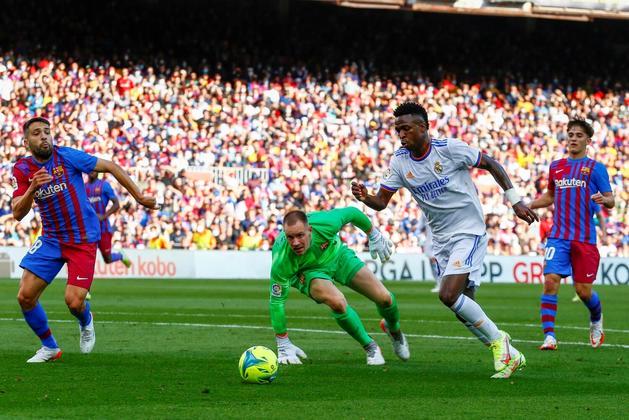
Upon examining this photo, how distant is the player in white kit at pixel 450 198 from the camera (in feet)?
32.9

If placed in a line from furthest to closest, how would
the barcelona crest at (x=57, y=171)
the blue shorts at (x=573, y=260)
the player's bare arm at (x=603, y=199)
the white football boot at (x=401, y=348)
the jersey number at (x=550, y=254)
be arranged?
the jersey number at (x=550, y=254)
the blue shorts at (x=573, y=260)
the player's bare arm at (x=603, y=199)
the white football boot at (x=401, y=348)
the barcelona crest at (x=57, y=171)

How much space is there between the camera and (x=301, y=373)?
10156 millimetres

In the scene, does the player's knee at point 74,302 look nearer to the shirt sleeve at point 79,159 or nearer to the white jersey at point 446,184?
the shirt sleeve at point 79,159

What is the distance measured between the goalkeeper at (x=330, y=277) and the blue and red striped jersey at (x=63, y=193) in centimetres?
191

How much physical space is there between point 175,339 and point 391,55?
3257 cm

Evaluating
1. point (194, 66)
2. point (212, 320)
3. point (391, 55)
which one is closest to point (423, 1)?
point (391, 55)

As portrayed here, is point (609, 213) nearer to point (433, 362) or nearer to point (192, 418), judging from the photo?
point (433, 362)

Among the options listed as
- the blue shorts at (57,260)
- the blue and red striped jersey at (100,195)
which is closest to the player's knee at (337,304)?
the blue shorts at (57,260)

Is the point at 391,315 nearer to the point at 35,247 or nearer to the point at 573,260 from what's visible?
the point at 573,260

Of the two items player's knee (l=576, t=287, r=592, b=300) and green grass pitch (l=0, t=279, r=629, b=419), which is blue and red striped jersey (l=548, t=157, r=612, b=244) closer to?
player's knee (l=576, t=287, r=592, b=300)

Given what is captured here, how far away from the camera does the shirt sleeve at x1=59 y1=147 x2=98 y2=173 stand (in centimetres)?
1103

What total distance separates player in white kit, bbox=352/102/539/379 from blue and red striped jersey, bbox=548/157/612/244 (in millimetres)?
3217

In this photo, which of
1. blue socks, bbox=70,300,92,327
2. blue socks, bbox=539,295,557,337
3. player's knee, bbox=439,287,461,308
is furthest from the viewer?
blue socks, bbox=539,295,557,337

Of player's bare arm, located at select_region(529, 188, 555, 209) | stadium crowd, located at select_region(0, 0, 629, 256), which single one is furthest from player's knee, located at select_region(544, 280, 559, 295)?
stadium crowd, located at select_region(0, 0, 629, 256)
